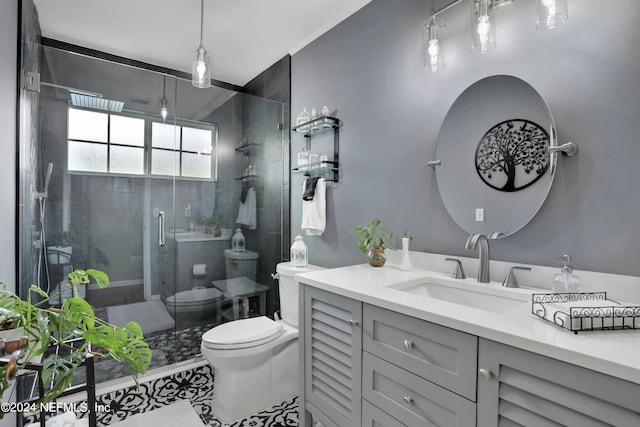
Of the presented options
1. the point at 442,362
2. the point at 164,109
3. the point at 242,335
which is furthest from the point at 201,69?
the point at 442,362

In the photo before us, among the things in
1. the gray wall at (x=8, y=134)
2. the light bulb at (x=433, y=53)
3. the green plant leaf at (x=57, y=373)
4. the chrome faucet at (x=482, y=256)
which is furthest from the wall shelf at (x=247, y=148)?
the green plant leaf at (x=57, y=373)

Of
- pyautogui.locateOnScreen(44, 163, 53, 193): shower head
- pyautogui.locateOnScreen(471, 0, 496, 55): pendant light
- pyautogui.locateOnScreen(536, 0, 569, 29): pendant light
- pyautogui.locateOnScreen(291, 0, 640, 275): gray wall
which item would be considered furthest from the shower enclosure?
pyautogui.locateOnScreen(536, 0, 569, 29): pendant light

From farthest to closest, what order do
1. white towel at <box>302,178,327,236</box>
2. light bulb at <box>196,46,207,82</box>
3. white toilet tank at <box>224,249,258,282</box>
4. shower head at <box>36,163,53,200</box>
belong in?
white toilet tank at <box>224,249,258,282</box>, white towel at <box>302,178,327,236</box>, shower head at <box>36,163,53,200</box>, light bulb at <box>196,46,207,82</box>

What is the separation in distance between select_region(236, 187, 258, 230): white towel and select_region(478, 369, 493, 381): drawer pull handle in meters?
2.15

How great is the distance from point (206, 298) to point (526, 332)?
92.8 inches

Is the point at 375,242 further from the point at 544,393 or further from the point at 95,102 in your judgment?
the point at 95,102

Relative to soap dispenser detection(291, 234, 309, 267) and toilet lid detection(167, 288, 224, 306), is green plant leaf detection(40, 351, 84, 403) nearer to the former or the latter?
soap dispenser detection(291, 234, 309, 267)

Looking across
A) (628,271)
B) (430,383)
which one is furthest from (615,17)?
(430,383)

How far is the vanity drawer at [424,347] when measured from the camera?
2.97 feet

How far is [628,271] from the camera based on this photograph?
1051mm

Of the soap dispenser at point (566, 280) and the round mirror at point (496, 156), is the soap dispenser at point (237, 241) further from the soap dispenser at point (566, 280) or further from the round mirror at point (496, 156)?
the soap dispenser at point (566, 280)

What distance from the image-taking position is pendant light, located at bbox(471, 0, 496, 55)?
1.27 m

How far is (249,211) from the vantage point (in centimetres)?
273

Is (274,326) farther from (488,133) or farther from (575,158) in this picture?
(575,158)
